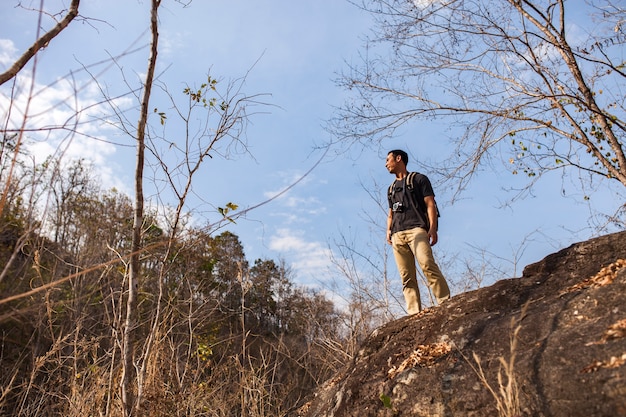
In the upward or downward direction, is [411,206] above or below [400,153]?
below

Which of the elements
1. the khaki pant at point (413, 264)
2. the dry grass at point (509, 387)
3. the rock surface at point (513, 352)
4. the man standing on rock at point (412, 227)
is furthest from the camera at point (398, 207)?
the dry grass at point (509, 387)

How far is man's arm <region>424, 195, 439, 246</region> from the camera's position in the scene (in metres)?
4.17

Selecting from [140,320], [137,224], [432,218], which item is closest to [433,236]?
[432,218]

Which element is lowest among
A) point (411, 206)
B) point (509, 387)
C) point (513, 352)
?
point (509, 387)

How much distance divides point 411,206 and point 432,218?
0.21m

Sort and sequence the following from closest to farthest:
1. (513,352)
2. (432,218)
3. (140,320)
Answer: (513,352)
(432,218)
(140,320)

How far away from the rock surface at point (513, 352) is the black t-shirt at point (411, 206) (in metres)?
0.77

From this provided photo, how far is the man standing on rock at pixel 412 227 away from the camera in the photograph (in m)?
4.11

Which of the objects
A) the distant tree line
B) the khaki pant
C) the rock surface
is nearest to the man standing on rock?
the khaki pant

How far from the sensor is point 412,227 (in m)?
4.20

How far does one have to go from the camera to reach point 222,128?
390 cm

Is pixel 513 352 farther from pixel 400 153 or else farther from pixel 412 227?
pixel 400 153

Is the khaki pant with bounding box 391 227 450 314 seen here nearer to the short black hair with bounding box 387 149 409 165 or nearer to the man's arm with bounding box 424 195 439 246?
the man's arm with bounding box 424 195 439 246

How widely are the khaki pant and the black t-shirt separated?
6 centimetres
